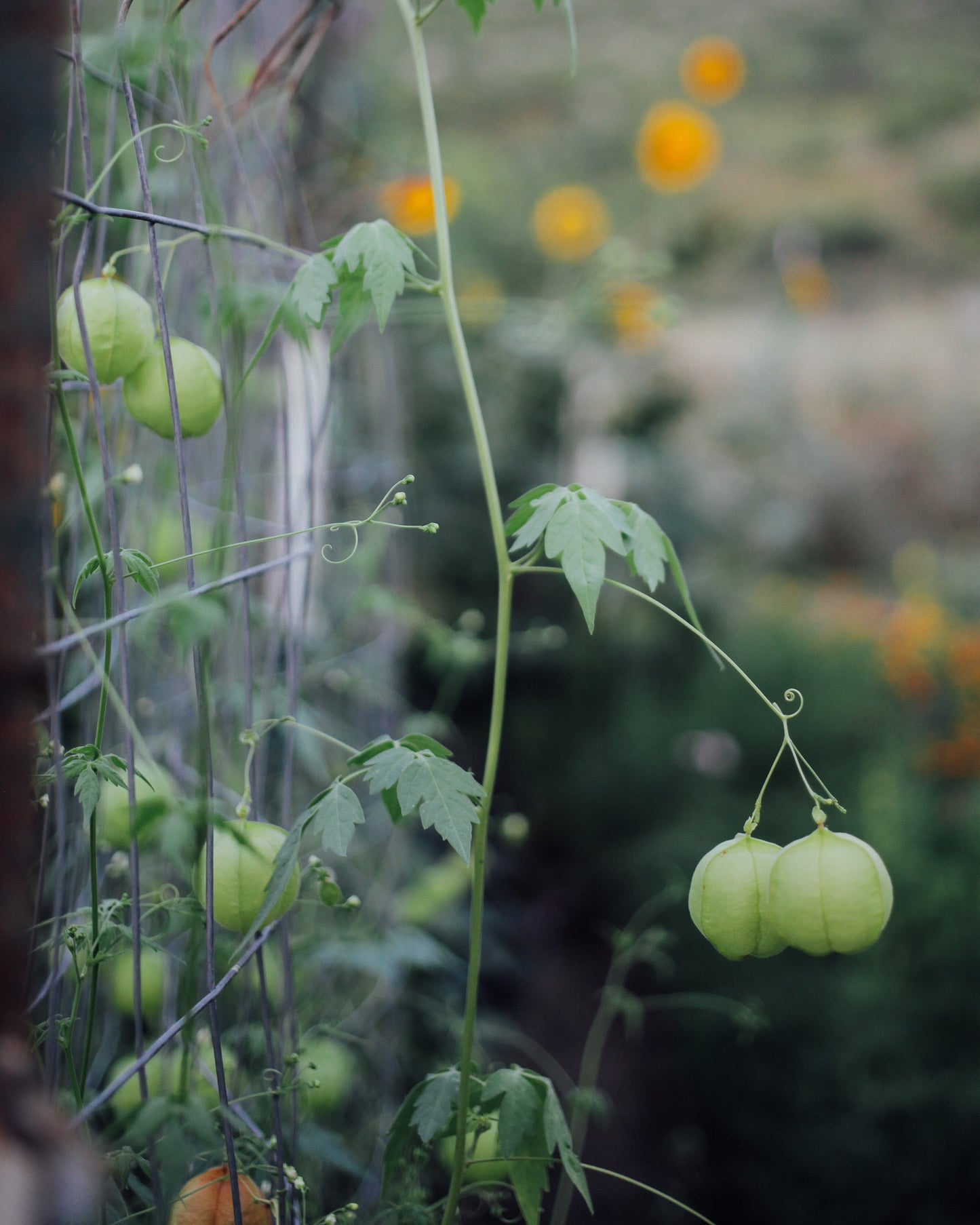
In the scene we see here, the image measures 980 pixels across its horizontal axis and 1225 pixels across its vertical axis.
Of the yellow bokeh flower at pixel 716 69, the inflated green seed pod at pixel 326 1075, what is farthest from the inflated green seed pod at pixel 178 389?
the yellow bokeh flower at pixel 716 69

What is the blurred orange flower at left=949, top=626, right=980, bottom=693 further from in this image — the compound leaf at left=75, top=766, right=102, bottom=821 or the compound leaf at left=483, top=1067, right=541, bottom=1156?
the compound leaf at left=75, top=766, right=102, bottom=821

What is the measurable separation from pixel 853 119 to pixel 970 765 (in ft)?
23.1

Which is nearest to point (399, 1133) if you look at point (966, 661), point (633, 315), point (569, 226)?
point (633, 315)

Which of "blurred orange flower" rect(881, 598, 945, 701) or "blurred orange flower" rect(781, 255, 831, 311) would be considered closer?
"blurred orange flower" rect(881, 598, 945, 701)

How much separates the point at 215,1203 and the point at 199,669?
0.39 m

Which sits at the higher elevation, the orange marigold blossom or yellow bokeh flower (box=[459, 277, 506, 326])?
yellow bokeh flower (box=[459, 277, 506, 326])

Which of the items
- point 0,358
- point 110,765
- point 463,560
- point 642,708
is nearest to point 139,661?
point 110,765

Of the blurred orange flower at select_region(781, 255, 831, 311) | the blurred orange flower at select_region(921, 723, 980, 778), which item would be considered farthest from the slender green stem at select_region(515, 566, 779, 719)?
the blurred orange flower at select_region(781, 255, 831, 311)

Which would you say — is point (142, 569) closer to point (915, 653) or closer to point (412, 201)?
point (412, 201)

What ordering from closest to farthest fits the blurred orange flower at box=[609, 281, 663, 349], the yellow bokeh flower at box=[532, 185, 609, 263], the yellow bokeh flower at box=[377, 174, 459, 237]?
the yellow bokeh flower at box=[377, 174, 459, 237]
the blurred orange flower at box=[609, 281, 663, 349]
the yellow bokeh flower at box=[532, 185, 609, 263]

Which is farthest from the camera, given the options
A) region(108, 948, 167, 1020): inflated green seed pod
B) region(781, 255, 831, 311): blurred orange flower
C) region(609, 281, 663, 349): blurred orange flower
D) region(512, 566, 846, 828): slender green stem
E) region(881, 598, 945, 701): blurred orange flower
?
region(781, 255, 831, 311): blurred orange flower

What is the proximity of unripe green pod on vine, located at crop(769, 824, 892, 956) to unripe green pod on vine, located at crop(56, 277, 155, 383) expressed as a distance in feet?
1.93

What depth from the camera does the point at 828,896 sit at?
0.57 meters

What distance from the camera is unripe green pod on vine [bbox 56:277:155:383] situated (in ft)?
2.10
